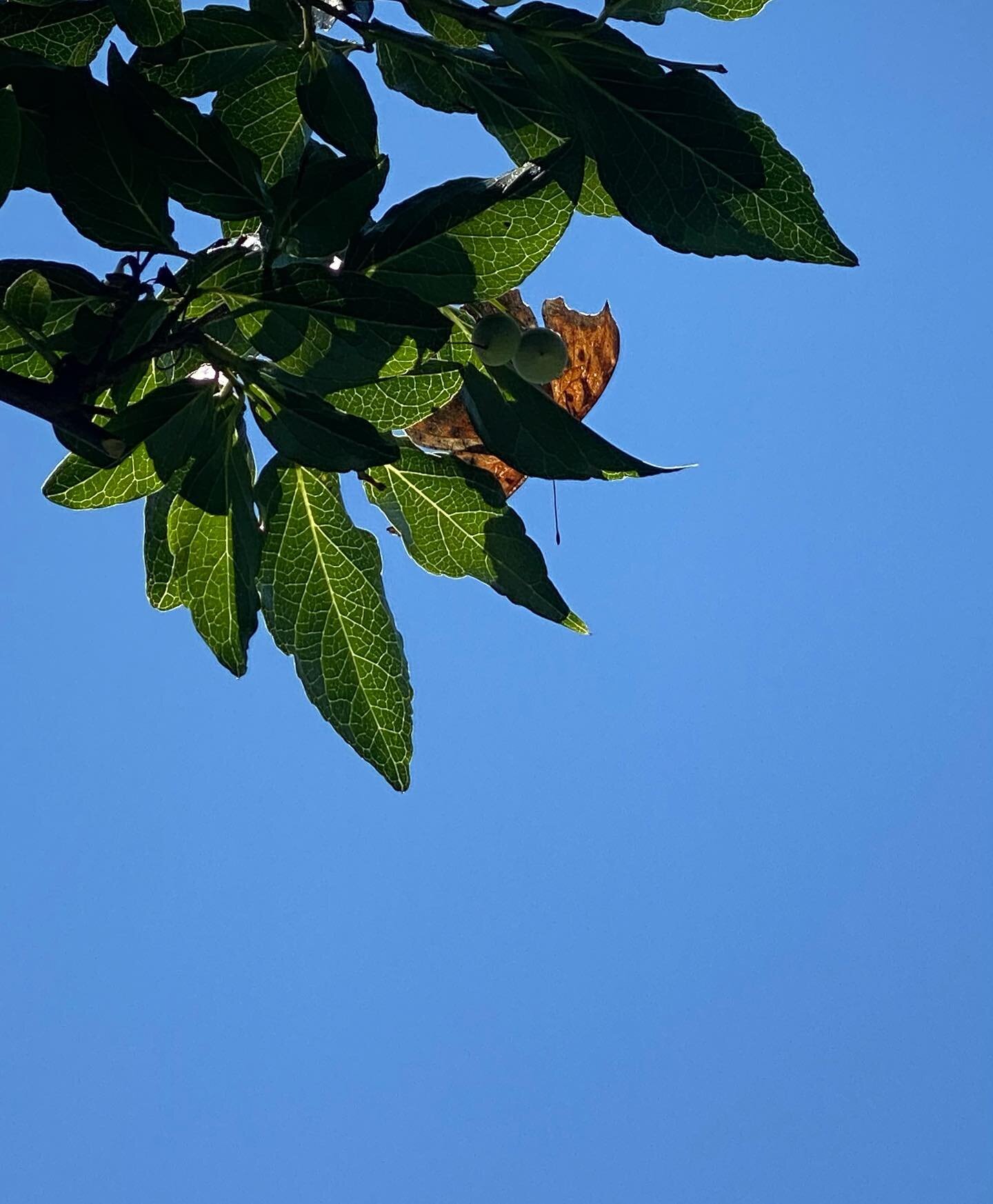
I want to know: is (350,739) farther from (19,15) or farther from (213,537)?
(19,15)

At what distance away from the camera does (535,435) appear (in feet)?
2.52

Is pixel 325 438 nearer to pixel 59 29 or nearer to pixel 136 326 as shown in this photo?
pixel 136 326

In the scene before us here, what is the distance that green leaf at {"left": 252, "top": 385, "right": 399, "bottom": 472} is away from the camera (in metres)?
0.71

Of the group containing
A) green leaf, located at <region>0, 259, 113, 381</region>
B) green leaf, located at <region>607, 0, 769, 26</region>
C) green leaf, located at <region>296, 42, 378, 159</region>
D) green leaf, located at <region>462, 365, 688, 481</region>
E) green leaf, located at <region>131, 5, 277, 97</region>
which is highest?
green leaf, located at <region>131, 5, 277, 97</region>

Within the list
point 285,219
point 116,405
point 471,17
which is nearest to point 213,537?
point 116,405

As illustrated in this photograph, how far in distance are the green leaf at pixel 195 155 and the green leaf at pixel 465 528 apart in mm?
194

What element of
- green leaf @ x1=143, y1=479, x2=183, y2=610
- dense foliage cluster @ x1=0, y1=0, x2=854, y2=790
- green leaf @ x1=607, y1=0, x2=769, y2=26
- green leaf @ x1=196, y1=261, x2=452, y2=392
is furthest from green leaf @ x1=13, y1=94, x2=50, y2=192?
green leaf @ x1=607, y1=0, x2=769, y2=26

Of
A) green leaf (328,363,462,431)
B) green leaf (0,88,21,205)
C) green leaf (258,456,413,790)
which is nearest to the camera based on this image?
green leaf (0,88,21,205)

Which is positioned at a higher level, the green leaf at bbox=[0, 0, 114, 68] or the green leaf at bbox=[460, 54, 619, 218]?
the green leaf at bbox=[0, 0, 114, 68]

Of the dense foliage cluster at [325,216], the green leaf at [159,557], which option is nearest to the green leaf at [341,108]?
the dense foliage cluster at [325,216]

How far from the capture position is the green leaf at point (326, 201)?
0.68 meters

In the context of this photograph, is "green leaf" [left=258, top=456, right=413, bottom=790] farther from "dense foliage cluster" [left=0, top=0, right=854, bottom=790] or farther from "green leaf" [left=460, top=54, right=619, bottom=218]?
"green leaf" [left=460, top=54, right=619, bottom=218]

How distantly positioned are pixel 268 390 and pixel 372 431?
0.06m

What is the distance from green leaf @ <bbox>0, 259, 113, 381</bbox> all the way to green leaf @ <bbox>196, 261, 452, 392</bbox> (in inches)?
3.2
